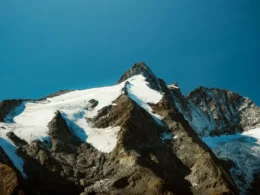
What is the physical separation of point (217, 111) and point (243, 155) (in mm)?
43698

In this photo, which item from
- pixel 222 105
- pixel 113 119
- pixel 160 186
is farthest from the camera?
pixel 222 105

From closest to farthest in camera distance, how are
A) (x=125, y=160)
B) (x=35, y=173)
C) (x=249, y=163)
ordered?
(x=35, y=173), (x=125, y=160), (x=249, y=163)

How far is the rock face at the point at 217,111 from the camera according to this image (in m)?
110

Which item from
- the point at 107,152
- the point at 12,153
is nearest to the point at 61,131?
the point at 107,152

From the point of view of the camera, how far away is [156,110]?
61469 mm

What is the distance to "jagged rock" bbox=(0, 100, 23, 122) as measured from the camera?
56862 mm

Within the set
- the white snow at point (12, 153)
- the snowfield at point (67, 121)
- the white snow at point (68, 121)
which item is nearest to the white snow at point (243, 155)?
the snowfield at point (67, 121)

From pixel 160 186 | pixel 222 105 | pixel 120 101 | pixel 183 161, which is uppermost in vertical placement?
pixel 222 105

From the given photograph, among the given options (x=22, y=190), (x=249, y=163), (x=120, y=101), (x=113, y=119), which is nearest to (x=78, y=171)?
(x=22, y=190)

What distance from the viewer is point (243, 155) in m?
78.2

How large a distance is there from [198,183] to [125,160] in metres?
9.48

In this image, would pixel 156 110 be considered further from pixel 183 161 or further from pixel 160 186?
pixel 160 186

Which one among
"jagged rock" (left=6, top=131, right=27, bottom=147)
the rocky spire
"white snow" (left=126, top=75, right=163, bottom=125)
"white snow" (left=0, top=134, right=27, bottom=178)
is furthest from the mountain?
the rocky spire

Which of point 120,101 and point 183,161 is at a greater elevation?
point 120,101
